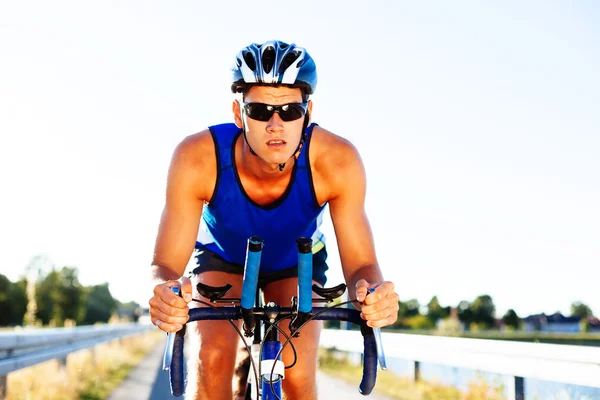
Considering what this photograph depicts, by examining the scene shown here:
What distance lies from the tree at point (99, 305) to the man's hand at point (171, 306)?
140873 mm

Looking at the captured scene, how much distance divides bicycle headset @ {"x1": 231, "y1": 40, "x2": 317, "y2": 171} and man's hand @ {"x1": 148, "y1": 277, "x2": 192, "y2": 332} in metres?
1.24

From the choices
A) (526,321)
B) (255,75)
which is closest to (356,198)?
(255,75)

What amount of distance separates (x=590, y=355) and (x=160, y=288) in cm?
375

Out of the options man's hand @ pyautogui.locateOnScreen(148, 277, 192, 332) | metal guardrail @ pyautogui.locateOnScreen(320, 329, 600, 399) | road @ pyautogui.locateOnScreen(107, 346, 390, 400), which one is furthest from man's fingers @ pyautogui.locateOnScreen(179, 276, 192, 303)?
road @ pyautogui.locateOnScreen(107, 346, 390, 400)

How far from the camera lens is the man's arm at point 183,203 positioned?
379 centimetres

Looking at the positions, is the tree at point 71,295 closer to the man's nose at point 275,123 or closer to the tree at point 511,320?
the tree at point 511,320

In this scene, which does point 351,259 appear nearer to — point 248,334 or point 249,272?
point 248,334

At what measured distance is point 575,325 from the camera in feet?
533

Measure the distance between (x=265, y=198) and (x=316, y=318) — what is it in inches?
49.5

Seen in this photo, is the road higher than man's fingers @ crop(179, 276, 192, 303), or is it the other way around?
man's fingers @ crop(179, 276, 192, 303)

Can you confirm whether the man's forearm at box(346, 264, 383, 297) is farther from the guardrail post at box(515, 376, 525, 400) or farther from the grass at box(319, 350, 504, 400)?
the grass at box(319, 350, 504, 400)

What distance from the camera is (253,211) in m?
4.09

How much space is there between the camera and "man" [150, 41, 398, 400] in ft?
12.4

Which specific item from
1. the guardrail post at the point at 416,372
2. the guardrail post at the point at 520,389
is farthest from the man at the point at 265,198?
the guardrail post at the point at 416,372
